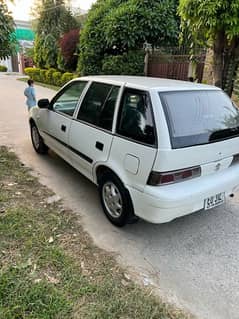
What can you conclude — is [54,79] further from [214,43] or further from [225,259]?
[225,259]

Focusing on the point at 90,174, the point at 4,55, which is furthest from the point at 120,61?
the point at 90,174

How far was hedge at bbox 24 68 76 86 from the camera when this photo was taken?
15.6 meters

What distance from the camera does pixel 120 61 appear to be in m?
11.7

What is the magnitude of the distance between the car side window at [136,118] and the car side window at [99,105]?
19 centimetres

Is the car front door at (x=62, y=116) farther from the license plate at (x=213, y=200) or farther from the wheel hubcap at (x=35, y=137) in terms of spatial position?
the license plate at (x=213, y=200)

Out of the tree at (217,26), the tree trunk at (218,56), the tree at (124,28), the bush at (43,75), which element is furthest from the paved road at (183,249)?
the bush at (43,75)

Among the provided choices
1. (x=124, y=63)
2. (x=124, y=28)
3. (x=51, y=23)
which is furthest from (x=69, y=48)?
(x=124, y=28)

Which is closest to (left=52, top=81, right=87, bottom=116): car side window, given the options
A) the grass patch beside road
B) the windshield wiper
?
the grass patch beside road

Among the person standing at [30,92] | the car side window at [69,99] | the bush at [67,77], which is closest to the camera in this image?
the car side window at [69,99]

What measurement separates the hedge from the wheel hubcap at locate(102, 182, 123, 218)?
13230mm

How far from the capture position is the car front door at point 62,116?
3.85m

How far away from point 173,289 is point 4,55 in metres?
4.57

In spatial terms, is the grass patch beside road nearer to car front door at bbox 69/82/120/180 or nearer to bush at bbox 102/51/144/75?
car front door at bbox 69/82/120/180

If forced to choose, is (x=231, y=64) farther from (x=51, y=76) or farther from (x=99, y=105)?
(x=51, y=76)
